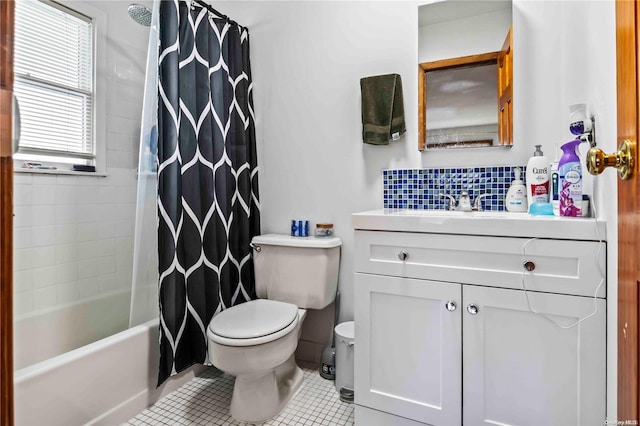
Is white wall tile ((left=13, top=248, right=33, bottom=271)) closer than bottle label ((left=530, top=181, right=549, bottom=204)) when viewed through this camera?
No

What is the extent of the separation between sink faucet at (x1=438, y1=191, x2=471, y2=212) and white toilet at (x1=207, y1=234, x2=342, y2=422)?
602 mm

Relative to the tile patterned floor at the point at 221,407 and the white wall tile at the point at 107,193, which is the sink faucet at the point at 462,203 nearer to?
the tile patterned floor at the point at 221,407

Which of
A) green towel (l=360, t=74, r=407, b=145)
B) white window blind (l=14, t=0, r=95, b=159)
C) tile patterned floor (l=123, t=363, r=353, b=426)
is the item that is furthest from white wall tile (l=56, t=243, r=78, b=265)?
green towel (l=360, t=74, r=407, b=145)

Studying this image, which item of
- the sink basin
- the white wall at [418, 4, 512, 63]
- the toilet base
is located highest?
the white wall at [418, 4, 512, 63]

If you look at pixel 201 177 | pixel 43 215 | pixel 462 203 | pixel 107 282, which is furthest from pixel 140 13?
pixel 462 203

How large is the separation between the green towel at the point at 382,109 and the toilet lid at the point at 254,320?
952 millimetres

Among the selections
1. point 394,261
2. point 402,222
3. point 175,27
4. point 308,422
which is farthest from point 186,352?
point 175,27

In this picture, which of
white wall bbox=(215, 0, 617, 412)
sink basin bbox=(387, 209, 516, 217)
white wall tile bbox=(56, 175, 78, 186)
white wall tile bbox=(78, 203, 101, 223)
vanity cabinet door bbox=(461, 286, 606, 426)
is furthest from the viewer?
white wall tile bbox=(78, 203, 101, 223)

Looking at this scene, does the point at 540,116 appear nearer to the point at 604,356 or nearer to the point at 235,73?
the point at 604,356

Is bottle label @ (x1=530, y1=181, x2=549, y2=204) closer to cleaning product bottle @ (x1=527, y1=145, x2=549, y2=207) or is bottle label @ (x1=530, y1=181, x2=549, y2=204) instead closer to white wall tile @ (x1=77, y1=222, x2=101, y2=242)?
cleaning product bottle @ (x1=527, y1=145, x2=549, y2=207)

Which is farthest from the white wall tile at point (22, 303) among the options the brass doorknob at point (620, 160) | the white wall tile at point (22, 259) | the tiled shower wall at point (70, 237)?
the brass doorknob at point (620, 160)

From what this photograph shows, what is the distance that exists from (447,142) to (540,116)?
0.39 metres

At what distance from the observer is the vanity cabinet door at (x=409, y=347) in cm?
115

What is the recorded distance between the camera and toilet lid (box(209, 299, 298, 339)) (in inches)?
53.1
